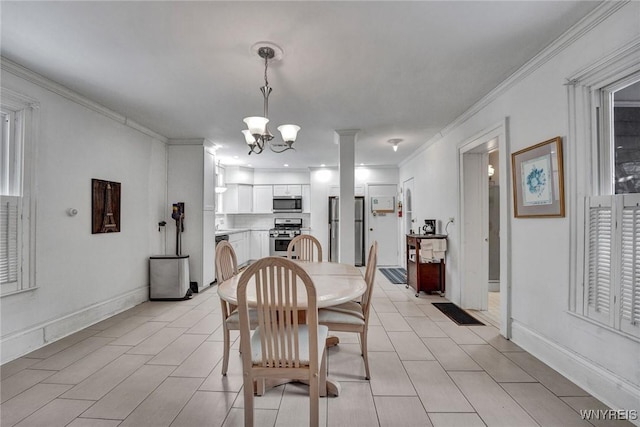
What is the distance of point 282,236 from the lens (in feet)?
23.8

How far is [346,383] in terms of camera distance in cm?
214

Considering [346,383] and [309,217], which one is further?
[309,217]

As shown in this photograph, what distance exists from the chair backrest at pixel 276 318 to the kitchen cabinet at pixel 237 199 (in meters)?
6.00

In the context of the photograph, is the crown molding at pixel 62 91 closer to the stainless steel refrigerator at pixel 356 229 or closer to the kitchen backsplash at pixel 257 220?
the kitchen backsplash at pixel 257 220

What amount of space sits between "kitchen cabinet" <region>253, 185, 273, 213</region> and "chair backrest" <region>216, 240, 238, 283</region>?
16.2 ft

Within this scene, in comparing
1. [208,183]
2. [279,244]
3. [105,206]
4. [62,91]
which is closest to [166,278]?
[105,206]

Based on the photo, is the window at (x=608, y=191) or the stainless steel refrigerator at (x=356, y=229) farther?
the stainless steel refrigerator at (x=356, y=229)

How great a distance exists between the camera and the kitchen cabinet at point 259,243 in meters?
7.48

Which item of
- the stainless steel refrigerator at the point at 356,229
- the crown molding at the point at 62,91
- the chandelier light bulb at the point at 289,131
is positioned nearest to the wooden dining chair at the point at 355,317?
the chandelier light bulb at the point at 289,131

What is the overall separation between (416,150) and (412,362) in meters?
4.09

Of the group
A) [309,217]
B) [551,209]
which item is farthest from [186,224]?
[551,209]

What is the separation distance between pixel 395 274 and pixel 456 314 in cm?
244

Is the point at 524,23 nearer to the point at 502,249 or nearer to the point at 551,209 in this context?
the point at 551,209

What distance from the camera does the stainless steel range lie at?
284 inches
